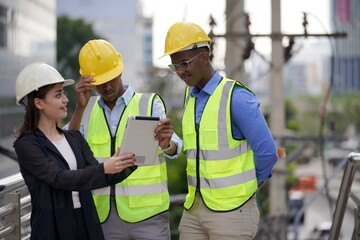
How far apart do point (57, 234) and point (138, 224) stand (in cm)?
71

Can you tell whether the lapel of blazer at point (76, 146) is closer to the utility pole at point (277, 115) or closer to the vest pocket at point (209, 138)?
the vest pocket at point (209, 138)

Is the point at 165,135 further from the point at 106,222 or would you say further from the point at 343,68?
the point at 343,68

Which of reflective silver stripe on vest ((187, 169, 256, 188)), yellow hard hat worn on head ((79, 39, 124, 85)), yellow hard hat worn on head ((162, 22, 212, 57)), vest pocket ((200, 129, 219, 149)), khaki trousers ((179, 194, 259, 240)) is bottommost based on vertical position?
khaki trousers ((179, 194, 259, 240))

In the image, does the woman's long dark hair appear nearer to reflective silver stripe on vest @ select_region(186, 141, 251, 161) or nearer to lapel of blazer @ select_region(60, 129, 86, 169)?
lapel of blazer @ select_region(60, 129, 86, 169)

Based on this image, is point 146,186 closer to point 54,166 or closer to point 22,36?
point 54,166

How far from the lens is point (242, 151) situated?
4.57 meters

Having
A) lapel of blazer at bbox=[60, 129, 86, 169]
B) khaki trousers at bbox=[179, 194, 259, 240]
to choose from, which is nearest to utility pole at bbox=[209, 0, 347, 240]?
khaki trousers at bbox=[179, 194, 259, 240]

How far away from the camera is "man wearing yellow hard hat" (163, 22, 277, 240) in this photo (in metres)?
4.53

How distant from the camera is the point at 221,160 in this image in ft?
14.9

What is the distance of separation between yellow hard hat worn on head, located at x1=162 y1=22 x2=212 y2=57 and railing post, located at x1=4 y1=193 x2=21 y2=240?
1.16m

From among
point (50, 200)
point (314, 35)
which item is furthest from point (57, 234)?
point (314, 35)

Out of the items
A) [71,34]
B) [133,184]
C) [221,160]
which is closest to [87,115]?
[133,184]

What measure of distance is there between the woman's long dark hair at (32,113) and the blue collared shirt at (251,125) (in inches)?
35.5

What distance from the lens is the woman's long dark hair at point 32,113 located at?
417 cm
